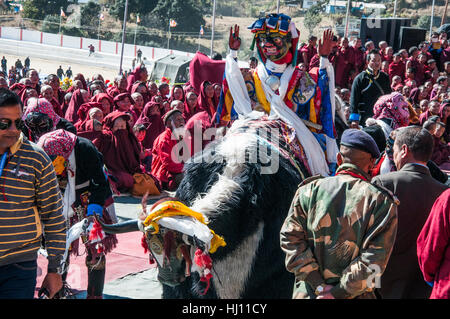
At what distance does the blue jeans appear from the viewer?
344 cm

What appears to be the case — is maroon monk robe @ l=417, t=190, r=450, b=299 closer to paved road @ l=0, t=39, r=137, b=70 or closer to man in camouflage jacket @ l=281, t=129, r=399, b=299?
man in camouflage jacket @ l=281, t=129, r=399, b=299

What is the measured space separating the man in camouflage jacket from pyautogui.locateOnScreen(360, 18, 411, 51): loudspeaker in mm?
17063

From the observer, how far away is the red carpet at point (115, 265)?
6.12 metres

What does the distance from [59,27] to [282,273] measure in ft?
174

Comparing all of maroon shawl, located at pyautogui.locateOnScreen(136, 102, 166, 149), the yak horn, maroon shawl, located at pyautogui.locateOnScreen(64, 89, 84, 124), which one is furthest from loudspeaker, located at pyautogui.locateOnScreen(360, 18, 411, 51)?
the yak horn

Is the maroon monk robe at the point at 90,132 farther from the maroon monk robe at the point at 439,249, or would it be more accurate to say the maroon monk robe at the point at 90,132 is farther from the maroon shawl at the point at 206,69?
the maroon monk robe at the point at 439,249

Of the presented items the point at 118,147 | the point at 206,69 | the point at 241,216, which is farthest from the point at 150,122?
the point at 241,216

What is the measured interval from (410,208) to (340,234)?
32.8 inches

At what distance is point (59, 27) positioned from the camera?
54.1 meters

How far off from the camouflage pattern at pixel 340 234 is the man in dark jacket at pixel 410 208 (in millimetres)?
618

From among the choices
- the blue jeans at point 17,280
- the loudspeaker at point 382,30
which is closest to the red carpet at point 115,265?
the blue jeans at point 17,280

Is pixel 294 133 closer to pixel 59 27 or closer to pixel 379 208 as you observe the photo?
pixel 379 208

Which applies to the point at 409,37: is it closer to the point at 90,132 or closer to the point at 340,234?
the point at 90,132
